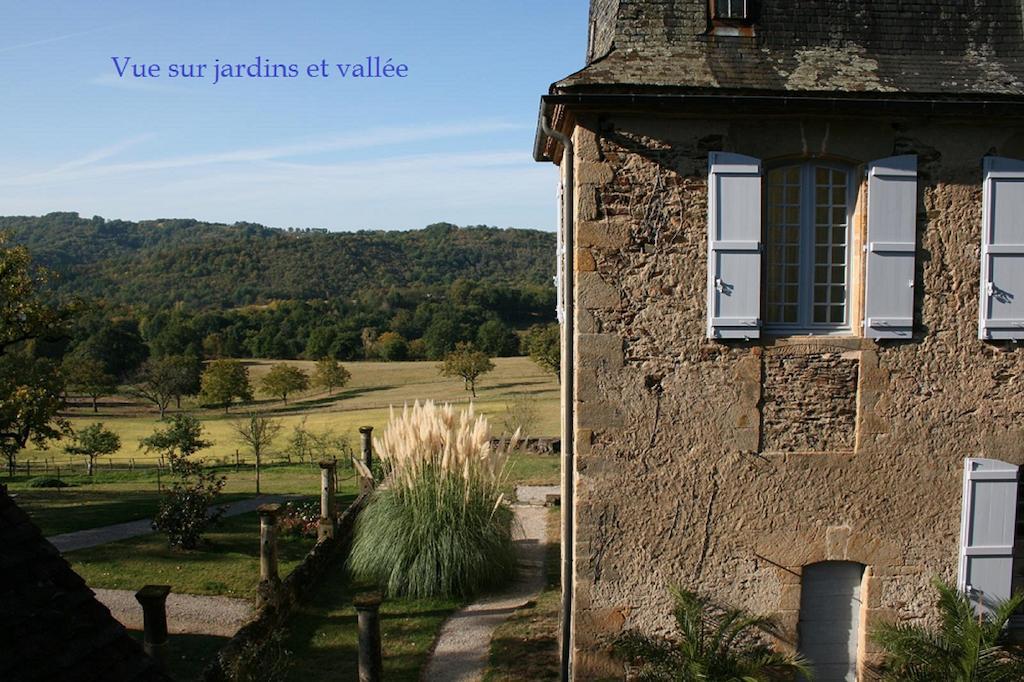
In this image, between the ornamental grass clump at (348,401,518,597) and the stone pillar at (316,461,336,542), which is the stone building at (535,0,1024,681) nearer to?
the ornamental grass clump at (348,401,518,597)

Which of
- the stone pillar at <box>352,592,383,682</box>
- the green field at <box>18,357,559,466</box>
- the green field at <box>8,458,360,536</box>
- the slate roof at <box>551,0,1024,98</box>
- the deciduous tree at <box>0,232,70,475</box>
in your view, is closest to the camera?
the slate roof at <box>551,0,1024,98</box>

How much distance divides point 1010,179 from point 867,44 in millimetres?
1640

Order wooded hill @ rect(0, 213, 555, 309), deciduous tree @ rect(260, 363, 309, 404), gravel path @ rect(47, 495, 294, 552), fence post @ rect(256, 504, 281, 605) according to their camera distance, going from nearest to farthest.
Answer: fence post @ rect(256, 504, 281, 605) → gravel path @ rect(47, 495, 294, 552) → deciduous tree @ rect(260, 363, 309, 404) → wooded hill @ rect(0, 213, 555, 309)

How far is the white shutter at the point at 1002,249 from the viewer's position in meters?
6.98

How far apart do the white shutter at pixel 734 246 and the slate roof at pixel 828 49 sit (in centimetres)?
67

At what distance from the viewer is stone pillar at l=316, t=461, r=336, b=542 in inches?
491

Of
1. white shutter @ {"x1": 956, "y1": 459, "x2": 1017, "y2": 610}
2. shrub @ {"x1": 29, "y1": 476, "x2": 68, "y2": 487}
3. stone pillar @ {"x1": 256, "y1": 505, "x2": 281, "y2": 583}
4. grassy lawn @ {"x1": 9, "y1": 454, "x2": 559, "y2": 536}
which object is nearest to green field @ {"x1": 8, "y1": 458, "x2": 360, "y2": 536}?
grassy lawn @ {"x1": 9, "y1": 454, "x2": 559, "y2": 536}

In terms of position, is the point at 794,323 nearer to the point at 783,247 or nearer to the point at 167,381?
the point at 783,247

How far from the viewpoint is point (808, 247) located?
7.21 m

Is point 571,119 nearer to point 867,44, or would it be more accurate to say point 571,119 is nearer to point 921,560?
point 867,44

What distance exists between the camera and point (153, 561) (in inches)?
494

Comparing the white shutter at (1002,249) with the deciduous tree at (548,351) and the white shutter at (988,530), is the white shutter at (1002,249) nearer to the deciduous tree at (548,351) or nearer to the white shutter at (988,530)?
the white shutter at (988,530)

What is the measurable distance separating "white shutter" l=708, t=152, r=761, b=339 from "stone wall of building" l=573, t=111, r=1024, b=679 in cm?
13

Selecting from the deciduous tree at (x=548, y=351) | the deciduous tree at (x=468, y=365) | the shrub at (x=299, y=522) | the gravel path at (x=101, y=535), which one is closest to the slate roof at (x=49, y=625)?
the shrub at (x=299, y=522)
